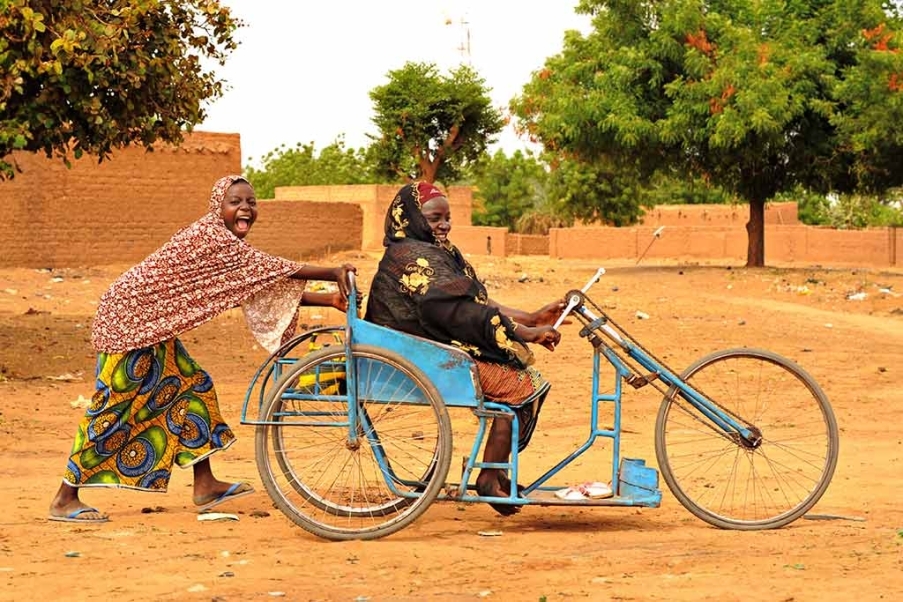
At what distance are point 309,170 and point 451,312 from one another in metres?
56.3

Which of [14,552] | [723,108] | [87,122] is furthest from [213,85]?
[723,108]

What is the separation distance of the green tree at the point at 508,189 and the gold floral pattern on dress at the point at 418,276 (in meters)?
54.5

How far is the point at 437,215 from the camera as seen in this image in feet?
18.0

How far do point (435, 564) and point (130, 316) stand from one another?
1802 mm

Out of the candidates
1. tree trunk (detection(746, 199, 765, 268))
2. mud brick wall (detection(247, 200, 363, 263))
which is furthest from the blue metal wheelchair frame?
tree trunk (detection(746, 199, 765, 268))

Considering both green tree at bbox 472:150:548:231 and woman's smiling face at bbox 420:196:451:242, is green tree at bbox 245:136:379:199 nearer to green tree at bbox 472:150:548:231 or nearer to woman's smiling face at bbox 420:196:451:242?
green tree at bbox 472:150:548:231

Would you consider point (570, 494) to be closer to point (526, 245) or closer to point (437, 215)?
point (437, 215)

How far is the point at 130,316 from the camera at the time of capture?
5.73 meters

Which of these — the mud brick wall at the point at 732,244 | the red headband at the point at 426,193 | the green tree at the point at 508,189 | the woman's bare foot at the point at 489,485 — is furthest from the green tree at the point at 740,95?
the green tree at the point at 508,189

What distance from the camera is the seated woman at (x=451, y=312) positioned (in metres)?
5.32

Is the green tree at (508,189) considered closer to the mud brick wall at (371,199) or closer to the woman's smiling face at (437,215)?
the mud brick wall at (371,199)

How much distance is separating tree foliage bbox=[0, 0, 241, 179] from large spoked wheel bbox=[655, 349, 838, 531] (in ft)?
18.0

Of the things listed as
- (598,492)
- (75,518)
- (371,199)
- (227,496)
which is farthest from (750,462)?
(371,199)

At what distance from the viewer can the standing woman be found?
5641 mm
